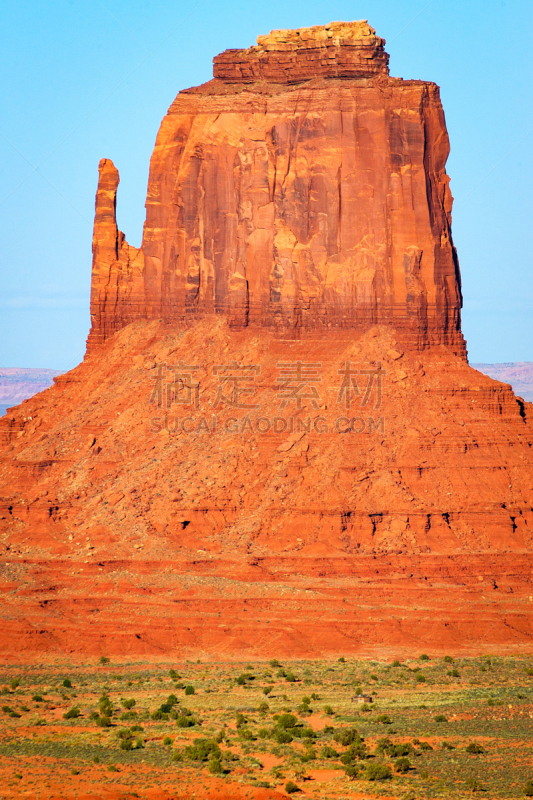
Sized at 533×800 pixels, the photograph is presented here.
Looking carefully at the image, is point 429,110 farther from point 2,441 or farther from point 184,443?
point 2,441

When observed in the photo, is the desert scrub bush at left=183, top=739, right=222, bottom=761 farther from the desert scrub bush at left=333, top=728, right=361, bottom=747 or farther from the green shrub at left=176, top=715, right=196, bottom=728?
the desert scrub bush at left=333, top=728, right=361, bottom=747

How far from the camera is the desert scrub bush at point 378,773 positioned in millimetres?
41375

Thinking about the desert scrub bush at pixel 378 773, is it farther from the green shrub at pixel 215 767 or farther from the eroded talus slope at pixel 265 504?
the eroded talus slope at pixel 265 504

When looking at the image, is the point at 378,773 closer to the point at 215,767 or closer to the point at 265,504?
the point at 215,767

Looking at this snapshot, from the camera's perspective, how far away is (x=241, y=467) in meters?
76.8

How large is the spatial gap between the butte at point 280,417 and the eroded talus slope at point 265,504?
13cm

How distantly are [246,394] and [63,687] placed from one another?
26874 millimetres

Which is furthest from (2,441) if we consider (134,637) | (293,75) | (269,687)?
(269,687)

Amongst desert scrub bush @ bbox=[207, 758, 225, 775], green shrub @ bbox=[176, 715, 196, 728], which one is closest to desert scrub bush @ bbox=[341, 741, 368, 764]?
desert scrub bush @ bbox=[207, 758, 225, 775]

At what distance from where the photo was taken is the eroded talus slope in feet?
221

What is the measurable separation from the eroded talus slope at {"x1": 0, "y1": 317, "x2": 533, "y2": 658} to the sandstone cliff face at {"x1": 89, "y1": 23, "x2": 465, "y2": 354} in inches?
94.3

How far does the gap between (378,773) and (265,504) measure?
3434cm

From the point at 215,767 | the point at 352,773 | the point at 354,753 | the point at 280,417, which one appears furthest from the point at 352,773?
the point at 280,417

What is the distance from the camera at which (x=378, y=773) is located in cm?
4141
